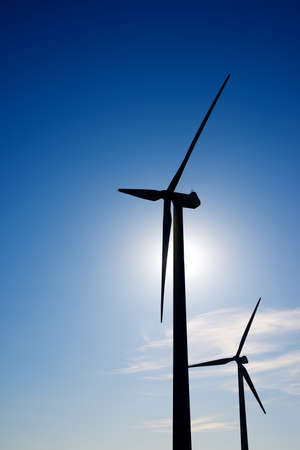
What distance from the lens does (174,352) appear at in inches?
902

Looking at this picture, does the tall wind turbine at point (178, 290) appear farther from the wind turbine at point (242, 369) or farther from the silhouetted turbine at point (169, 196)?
the wind turbine at point (242, 369)

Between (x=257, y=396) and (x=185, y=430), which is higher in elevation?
(x=257, y=396)

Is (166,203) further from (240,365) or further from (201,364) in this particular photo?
(240,365)

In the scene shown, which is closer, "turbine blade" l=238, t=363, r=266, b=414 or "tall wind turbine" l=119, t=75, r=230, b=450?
"tall wind turbine" l=119, t=75, r=230, b=450

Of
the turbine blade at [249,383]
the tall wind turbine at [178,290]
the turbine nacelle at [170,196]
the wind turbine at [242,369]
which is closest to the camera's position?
the tall wind turbine at [178,290]

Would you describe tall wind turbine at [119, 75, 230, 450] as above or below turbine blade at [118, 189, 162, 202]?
below

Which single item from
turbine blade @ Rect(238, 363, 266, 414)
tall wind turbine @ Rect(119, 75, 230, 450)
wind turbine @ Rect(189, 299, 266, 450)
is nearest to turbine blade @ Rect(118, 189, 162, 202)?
tall wind turbine @ Rect(119, 75, 230, 450)

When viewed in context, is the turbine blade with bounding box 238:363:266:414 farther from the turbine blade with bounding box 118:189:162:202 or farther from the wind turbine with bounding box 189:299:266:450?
the turbine blade with bounding box 118:189:162:202

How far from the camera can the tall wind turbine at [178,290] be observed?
71.0 feet

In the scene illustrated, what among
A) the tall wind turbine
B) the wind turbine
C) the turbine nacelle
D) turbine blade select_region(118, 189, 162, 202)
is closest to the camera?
the tall wind turbine

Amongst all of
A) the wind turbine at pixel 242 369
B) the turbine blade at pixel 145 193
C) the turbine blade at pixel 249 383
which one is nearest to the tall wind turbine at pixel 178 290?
the turbine blade at pixel 145 193

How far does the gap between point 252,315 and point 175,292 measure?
34915mm

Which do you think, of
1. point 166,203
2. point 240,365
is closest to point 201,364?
point 240,365

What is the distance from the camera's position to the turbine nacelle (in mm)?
31031
